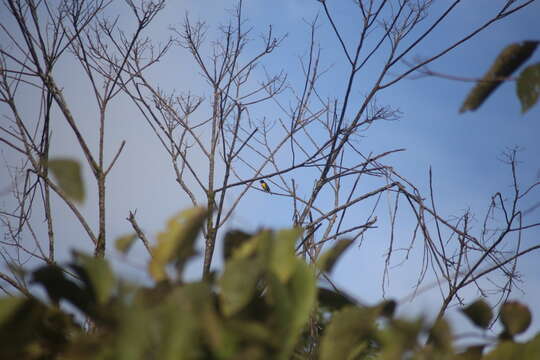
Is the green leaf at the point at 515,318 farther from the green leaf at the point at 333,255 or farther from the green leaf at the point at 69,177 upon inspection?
the green leaf at the point at 69,177

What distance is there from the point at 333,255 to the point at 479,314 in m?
0.13

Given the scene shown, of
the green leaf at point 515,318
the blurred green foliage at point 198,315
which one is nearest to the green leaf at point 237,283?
the blurred green foliage at point 198,315

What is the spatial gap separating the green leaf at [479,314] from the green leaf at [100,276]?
0.97 ft

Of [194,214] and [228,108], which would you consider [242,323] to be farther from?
[228,108]

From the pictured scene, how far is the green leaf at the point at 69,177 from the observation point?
0.32m

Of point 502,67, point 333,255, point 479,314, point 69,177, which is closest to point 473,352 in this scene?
point 479,314

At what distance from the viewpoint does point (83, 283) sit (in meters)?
0.39

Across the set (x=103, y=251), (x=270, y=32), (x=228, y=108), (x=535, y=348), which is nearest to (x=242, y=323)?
(x=535, y=348)

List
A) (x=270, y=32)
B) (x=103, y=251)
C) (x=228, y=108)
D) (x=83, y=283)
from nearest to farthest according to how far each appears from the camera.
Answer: (x=83, y=283) < (x=103, y=251) < (x=228, y=108) < (x=270, y=32)

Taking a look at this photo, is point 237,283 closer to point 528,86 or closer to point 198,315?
point 198,315

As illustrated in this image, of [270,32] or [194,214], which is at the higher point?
[270,32]

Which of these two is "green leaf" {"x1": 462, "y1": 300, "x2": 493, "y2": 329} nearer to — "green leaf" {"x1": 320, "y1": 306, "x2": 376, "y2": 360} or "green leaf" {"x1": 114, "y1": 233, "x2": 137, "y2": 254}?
"green leaf" {"x1": 320, "y1": 306, "x2": 376, "y2": 360}

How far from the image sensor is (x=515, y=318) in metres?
0.41

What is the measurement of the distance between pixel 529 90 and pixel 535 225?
0.74m
